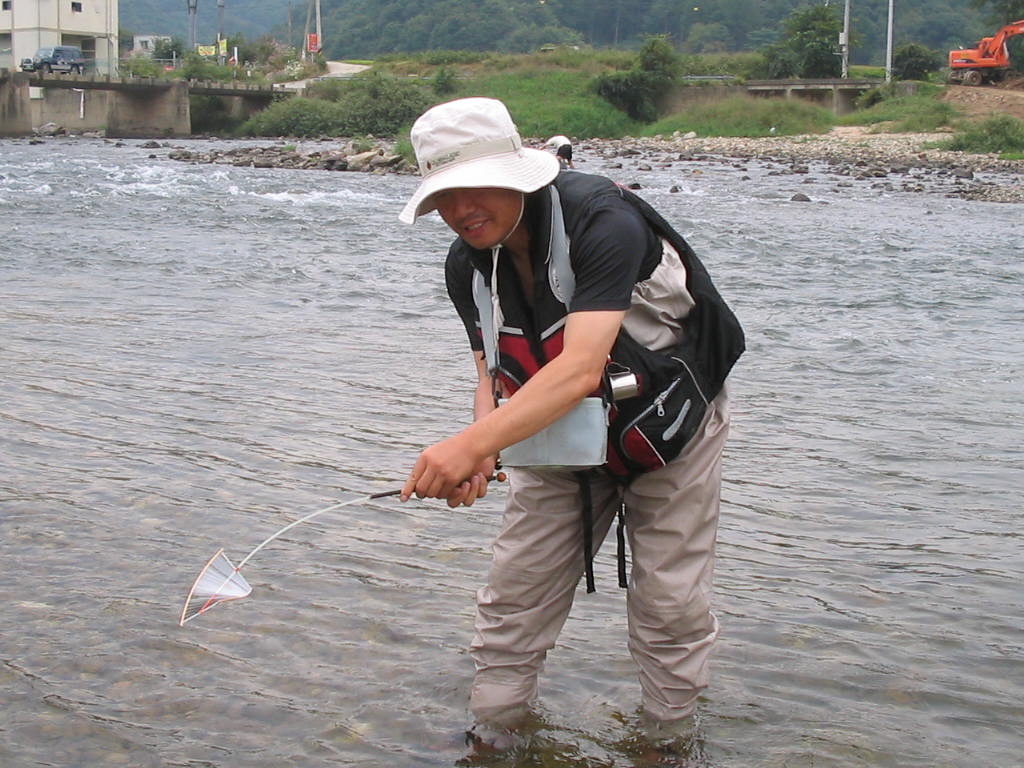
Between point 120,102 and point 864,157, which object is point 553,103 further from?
point 864,157

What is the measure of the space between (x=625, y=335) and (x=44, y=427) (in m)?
4.58

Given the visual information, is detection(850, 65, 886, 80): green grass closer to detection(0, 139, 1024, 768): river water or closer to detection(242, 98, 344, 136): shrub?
detection(242, 98, 344, 136): shrub

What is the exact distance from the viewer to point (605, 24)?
165250 millimetres

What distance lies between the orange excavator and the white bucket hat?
58.9 m

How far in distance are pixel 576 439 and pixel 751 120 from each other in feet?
178

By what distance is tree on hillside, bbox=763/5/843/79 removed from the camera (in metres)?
67.4

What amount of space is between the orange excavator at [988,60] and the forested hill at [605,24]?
71780 millimetres

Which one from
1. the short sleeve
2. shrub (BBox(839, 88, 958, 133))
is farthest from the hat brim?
shrub (BBox(839, 88, 958, 133))

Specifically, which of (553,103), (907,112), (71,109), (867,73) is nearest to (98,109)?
(71,109)

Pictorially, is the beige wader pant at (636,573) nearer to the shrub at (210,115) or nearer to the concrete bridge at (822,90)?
the concrete bridge at (822,90)

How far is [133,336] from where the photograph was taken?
9383mm

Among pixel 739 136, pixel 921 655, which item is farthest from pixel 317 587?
pixel 739 136

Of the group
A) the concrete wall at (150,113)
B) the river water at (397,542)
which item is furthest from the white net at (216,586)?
the concrete wall at (150,113)

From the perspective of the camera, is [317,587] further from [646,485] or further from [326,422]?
[326,422]
